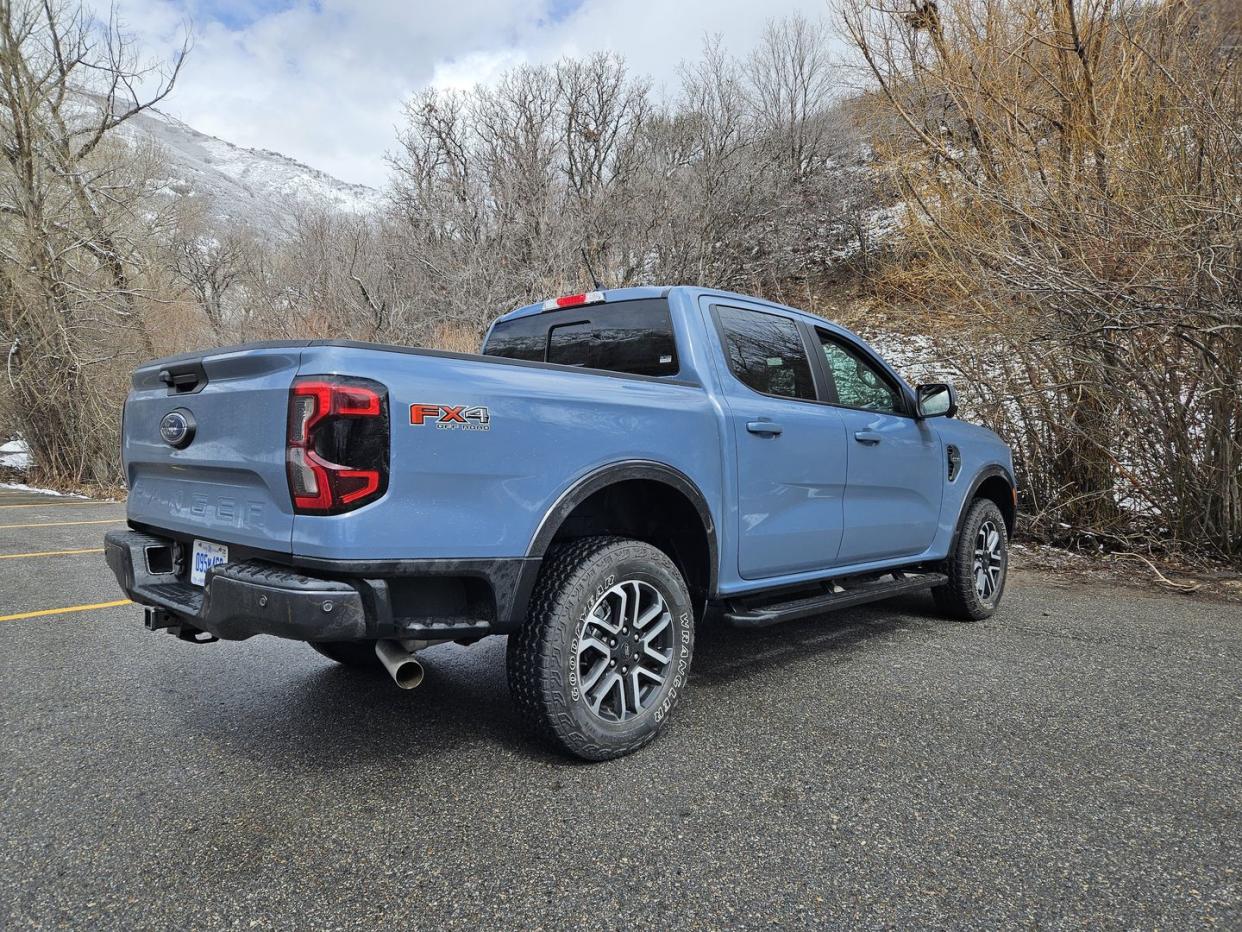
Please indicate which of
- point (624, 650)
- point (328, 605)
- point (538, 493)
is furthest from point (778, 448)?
point (328, 605)

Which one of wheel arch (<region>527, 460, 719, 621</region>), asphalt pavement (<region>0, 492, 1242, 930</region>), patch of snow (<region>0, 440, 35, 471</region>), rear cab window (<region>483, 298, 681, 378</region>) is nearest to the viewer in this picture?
asphalt pavement (<region>0, 492, 1242, 930</region>)

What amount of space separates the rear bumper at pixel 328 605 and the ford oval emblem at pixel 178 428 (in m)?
0.52

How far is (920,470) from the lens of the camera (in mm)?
4605

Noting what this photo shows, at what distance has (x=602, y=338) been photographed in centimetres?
386

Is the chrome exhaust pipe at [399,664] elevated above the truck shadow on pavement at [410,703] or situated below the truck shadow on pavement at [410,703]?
above

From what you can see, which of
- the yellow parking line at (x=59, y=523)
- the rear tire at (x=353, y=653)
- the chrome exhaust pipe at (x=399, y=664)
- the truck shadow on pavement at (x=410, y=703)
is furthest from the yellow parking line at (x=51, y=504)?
the chrome exhaust pipe at (x=399, y=664)

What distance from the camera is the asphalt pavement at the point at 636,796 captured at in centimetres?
207

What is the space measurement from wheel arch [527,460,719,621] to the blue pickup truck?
12 mm

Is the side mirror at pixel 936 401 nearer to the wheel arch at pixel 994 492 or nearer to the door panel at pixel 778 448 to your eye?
the wheel arch at pixel 994 492

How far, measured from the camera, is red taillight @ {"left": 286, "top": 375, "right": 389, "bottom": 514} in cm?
235

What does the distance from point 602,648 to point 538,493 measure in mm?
651

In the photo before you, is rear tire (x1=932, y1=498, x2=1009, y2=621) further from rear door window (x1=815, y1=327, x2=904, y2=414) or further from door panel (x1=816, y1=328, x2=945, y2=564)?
rear door window (x1=815, y1=327, x2=904, y2=414)

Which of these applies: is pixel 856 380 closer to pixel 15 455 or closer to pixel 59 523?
pixel 59 523

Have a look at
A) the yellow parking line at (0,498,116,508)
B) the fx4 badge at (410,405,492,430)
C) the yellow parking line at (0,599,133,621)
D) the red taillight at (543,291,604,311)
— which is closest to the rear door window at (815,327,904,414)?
the red taillight at (543,291,604,311)
